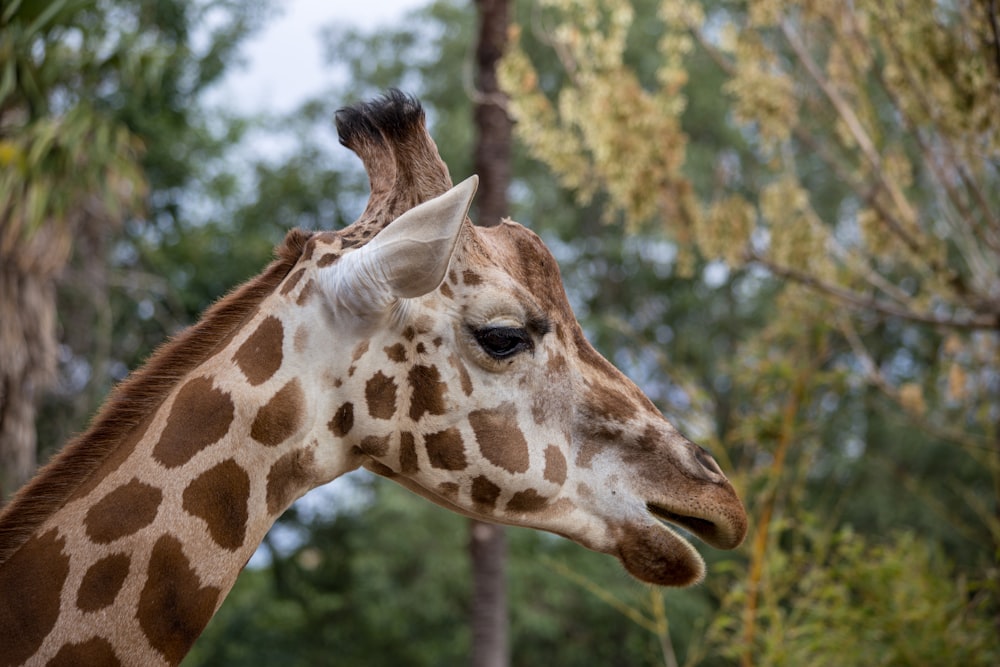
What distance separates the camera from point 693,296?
23.7m

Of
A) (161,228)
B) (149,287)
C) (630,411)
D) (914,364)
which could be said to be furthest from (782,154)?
(914,364)

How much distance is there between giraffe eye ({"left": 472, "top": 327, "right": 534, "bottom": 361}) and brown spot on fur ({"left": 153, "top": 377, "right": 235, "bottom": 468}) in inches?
25.7

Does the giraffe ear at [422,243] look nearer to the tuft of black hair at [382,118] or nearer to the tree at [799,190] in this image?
the tuft of black hair at [382,118]

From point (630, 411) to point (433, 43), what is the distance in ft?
76.7

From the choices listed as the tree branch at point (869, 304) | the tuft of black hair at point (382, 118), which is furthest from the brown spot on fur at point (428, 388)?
the tree branch at point (869, 304)

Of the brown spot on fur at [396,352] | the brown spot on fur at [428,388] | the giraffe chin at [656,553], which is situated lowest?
the giraffe chin at [656,553]

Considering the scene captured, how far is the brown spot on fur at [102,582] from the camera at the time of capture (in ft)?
8.00

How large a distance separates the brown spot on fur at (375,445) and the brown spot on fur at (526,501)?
357mm

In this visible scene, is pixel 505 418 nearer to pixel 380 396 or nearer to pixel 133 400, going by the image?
pixel 380 396

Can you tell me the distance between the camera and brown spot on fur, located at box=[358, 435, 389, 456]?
2.70 metres

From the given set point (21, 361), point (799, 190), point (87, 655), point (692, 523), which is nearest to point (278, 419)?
point (87, 655)

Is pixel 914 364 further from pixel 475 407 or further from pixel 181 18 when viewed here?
pixel 475 407

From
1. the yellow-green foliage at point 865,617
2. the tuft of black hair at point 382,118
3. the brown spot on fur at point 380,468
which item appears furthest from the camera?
the yellow-green foliage at point 865,617

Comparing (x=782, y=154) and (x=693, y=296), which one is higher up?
(x=782, y=154)
